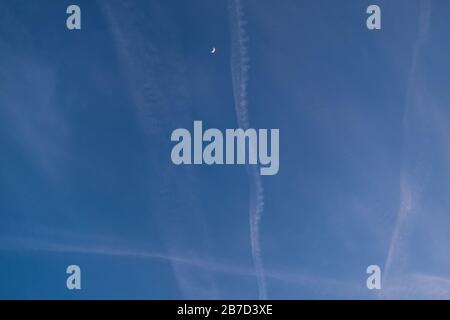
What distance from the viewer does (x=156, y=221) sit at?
1.38 m

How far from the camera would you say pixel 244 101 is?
138cm

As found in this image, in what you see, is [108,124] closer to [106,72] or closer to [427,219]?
[106,72]

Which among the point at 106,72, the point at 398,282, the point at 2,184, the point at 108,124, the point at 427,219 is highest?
the point at 106,72

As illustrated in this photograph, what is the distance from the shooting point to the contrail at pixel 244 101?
1.37 m

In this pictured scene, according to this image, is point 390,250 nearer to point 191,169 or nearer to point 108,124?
point 191,169

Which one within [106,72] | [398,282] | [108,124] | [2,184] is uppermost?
[106,72]

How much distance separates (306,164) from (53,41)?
0.81 meters

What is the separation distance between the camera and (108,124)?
1.38 metres

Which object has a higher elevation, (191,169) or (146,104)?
(146,104)

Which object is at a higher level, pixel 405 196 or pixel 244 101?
pixel 244 101

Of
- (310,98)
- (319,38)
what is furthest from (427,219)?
(319,38)

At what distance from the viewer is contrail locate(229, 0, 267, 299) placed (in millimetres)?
1373

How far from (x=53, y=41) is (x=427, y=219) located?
118 centimetres

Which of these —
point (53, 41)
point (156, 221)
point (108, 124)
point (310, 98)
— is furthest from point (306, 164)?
point (53, 41)
